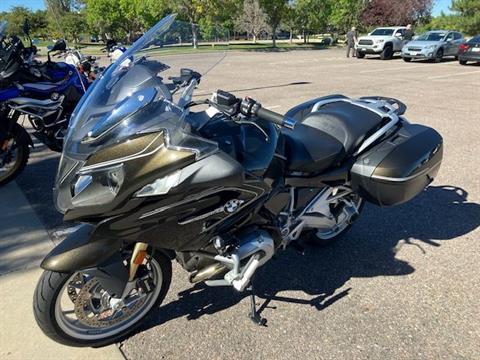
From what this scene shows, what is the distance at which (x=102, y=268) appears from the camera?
224 centimetres

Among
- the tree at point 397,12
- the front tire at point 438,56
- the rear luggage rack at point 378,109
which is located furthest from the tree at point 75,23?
the rear luggage rack at point 378,109

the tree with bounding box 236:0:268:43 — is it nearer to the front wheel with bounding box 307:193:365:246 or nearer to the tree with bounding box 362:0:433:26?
the tree with bounding box 362:0:433:26

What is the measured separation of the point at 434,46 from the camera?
19453 millimetres

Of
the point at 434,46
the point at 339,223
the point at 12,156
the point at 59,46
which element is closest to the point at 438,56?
the point at 434,46

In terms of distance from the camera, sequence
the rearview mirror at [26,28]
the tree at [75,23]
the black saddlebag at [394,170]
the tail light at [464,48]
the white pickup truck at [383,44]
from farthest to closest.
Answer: the tree at [75,23]
the white pickup truck at [383,44]
the tail light at [464,48]
the rearview mirror at [26,28]
the black saddlebag at [394,170]

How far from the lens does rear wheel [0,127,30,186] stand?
15.8 feet

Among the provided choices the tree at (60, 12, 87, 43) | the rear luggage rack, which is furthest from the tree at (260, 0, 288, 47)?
the rear luggage rack

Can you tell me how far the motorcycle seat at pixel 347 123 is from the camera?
2.84 meters

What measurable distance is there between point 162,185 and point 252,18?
137 feet

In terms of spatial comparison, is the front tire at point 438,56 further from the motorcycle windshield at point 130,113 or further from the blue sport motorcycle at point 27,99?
the motorcycle windshield at point 130,113

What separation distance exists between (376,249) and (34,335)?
2575mm

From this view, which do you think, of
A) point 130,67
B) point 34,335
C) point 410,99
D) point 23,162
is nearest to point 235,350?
point 34,335

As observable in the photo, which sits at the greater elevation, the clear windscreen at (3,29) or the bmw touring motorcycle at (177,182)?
the clear windscreen at (3,29)

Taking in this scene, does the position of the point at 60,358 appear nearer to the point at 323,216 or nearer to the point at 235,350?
the point at 235,350
